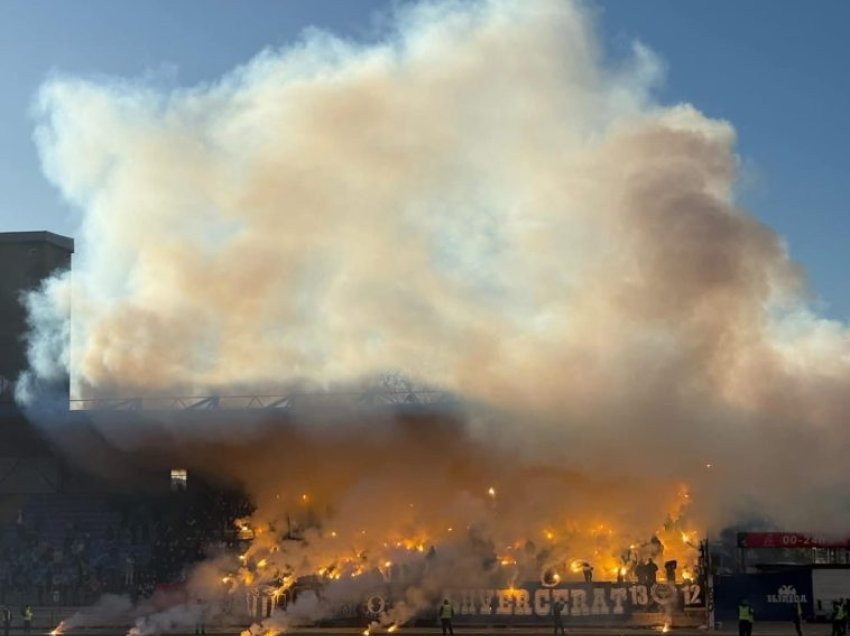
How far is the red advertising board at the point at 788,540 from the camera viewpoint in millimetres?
56281

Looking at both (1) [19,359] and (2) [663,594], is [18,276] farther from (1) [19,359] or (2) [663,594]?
(2) [663,594]

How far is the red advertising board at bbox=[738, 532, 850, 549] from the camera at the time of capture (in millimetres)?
56281

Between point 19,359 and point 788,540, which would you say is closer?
point 788,540

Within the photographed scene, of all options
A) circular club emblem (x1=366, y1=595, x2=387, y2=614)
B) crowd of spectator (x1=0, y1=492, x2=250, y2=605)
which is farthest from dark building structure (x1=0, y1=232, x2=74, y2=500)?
circular club emblem (x1=366, y1=595, x2=387, y2=614)

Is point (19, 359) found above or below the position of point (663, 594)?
above

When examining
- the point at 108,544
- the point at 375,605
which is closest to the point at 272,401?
the point at 108,544

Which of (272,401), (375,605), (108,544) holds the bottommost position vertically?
(375,605)

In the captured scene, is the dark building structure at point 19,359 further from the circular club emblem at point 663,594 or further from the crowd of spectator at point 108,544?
the circular club emblem at point 663,594

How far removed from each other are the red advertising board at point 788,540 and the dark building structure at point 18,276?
4348 cm

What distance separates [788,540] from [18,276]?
47431 millimetres

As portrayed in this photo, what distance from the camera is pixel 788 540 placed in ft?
186

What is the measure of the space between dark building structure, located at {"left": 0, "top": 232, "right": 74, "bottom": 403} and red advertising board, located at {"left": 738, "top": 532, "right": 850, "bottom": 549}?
43476 mm

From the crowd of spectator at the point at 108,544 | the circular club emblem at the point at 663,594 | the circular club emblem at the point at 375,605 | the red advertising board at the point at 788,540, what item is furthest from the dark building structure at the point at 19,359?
the red advertising board at the point at 788,540

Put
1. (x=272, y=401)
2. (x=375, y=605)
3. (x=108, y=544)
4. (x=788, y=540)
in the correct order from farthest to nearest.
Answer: (x=108, y=544)
(x=272, y=401)
(x=788, y=540)
(x=375, y=605)
